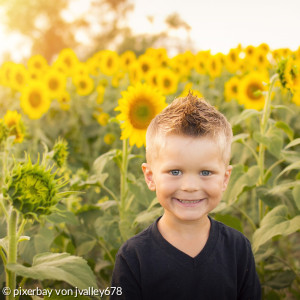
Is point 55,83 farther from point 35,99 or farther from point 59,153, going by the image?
point 59,153

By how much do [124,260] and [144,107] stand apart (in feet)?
3.18

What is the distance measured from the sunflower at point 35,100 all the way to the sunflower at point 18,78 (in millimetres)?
896

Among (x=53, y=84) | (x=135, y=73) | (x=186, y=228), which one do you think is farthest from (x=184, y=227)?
(x=135, y=73)

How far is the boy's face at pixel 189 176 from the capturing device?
1.21 m

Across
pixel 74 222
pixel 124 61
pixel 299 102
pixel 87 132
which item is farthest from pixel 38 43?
pixel 74 222

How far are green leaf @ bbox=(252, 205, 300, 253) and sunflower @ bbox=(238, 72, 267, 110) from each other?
5.14 ft

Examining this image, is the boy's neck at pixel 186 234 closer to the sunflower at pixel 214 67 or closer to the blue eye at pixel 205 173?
the blue eye at pixel 205 173

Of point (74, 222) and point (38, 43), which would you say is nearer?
point (74, 222)

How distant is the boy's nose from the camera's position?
3.93ft

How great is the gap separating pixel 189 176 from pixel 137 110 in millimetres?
946

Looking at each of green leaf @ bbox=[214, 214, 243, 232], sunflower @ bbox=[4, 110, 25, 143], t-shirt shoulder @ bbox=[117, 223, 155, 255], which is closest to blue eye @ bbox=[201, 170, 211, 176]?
t-shirt shoulder @ bbox=[117, 223, 155, 255]

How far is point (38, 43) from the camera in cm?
1505

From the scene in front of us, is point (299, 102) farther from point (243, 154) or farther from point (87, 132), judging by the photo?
point (87, 132)

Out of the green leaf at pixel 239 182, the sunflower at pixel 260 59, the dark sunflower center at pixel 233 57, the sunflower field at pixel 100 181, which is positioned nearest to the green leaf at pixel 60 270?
the sunflower field at pixel 100 181
